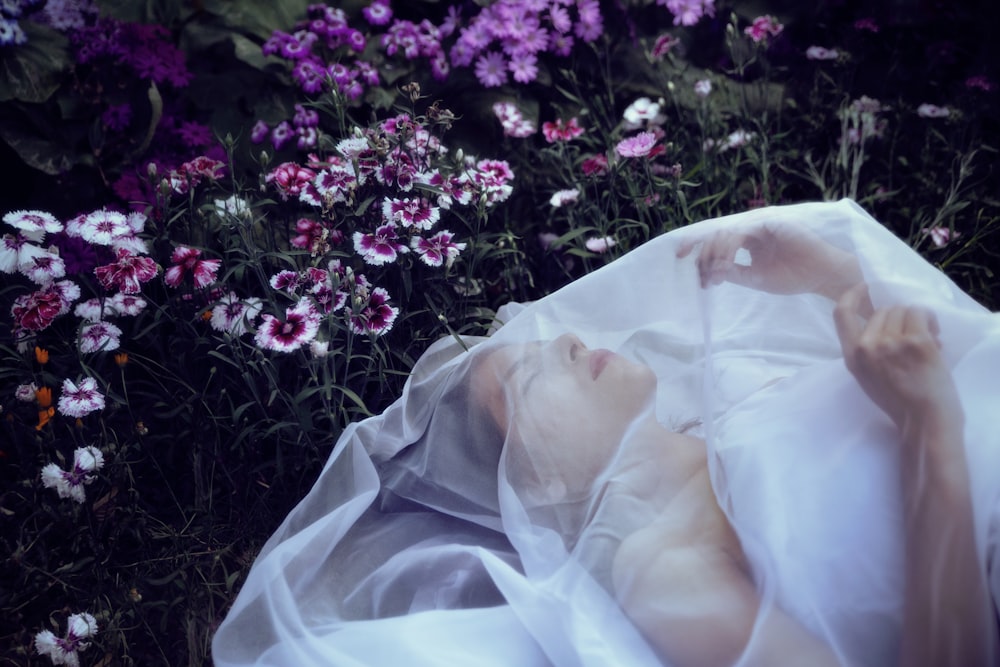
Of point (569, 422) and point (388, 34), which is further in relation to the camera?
point (388, 34)

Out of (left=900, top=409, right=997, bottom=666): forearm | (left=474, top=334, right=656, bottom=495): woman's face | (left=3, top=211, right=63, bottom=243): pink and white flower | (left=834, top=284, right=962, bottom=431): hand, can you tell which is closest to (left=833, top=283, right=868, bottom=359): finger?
(left=834, top=284, right=962, bottom=431): hand

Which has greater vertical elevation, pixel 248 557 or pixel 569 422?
pixel 569 422

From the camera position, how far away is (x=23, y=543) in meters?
1.62

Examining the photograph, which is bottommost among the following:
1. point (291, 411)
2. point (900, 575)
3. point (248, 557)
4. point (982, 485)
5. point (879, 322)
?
point (248, 557)

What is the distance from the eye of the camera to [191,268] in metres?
1.67

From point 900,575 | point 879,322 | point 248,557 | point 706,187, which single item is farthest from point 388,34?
point 900,575

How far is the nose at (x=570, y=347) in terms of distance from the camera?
140 centimetres

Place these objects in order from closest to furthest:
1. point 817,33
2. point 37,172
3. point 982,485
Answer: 1. point 982,485
2. point 37,172
3. point 817,33

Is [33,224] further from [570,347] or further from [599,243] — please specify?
[599,243]

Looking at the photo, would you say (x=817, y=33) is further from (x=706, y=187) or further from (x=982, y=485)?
(x=982, y=485)

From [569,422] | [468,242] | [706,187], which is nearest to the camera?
[569,422]

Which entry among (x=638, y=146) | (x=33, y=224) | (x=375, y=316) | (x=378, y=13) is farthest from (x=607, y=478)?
(x=378, y=13)

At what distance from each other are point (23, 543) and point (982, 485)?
157 cm

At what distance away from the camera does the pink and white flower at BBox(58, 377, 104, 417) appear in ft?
5.08
